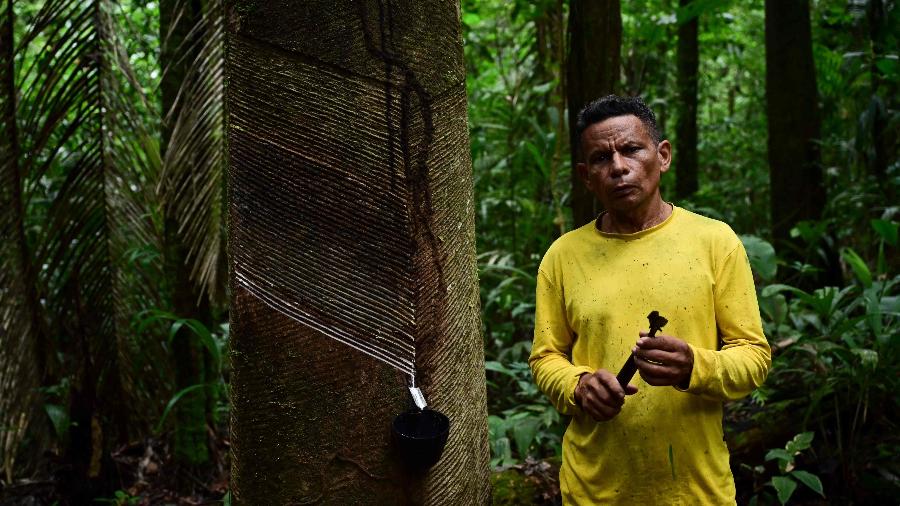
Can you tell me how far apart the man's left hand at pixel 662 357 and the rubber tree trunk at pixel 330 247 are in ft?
1.43

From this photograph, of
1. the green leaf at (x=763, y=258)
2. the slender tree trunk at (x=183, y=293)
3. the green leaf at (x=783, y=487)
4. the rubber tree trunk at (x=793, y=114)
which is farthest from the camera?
the rubber tree trunk at (x=793, y=114)

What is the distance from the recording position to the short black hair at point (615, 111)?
6.50 ft

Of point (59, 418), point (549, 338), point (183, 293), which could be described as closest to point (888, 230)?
point (549, 338)

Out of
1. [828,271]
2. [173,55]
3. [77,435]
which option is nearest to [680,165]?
[828,271]

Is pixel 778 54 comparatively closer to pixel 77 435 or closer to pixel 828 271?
pixel 828 271

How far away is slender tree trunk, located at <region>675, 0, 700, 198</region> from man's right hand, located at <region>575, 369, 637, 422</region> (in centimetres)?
775

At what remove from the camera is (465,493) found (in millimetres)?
1670

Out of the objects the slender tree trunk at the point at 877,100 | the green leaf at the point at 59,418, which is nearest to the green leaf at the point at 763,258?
the slender tree trunk at the point at 877,100

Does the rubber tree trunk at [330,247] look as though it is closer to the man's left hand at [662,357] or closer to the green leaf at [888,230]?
the man's left hand at [662,357]

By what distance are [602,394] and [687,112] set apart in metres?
8.20

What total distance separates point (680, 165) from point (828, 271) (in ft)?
13.3

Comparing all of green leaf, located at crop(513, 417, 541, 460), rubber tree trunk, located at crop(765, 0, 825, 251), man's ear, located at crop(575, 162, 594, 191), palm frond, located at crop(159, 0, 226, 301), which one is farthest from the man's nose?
rubber tree trunk, located at crop(765, 0, 825, 251)

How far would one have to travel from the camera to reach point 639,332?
180 centimetres

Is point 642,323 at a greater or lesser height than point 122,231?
greater
